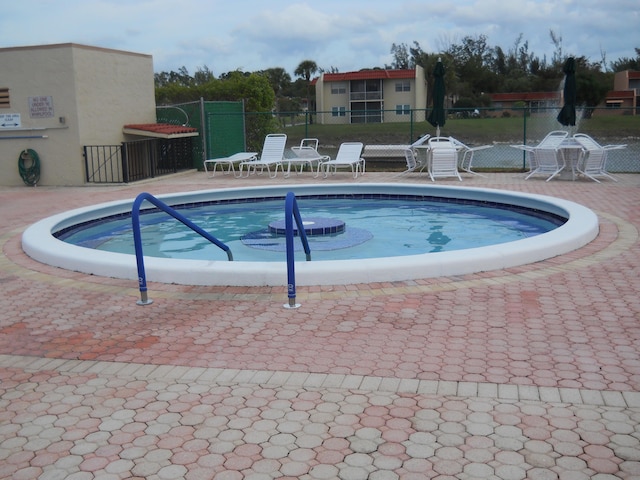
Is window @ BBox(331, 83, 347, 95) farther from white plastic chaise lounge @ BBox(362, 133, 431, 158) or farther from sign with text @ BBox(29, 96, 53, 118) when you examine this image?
sign with text @ BBox(29, 96, 53, 118)

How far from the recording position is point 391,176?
15.8 m

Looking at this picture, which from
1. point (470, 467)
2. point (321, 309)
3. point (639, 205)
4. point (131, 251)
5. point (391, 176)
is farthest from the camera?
point (391, 176)

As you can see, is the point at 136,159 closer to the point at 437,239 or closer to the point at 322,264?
the point at 437,239

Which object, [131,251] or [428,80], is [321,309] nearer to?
[131,251]

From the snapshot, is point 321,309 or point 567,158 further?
point 567,158

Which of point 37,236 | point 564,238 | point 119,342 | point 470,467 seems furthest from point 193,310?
point 564,238

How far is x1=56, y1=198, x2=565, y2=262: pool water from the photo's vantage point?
8.71 meters

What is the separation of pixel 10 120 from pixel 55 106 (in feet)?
4.27

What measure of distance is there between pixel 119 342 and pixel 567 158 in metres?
12.1

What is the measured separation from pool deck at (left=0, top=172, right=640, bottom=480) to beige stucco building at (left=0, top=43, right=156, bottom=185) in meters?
9.74

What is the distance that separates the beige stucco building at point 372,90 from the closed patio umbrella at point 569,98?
1650 inches

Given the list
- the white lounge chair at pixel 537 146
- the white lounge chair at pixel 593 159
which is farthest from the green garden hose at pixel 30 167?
the white lounge chair at pixel 593 159

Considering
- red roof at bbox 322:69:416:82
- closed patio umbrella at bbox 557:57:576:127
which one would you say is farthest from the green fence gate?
red roof at bbox 322:69:416:82

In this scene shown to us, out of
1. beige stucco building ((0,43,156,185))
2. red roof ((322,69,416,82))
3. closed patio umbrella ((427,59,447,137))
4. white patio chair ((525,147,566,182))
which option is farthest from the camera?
red roof ((322,69,416,82))
